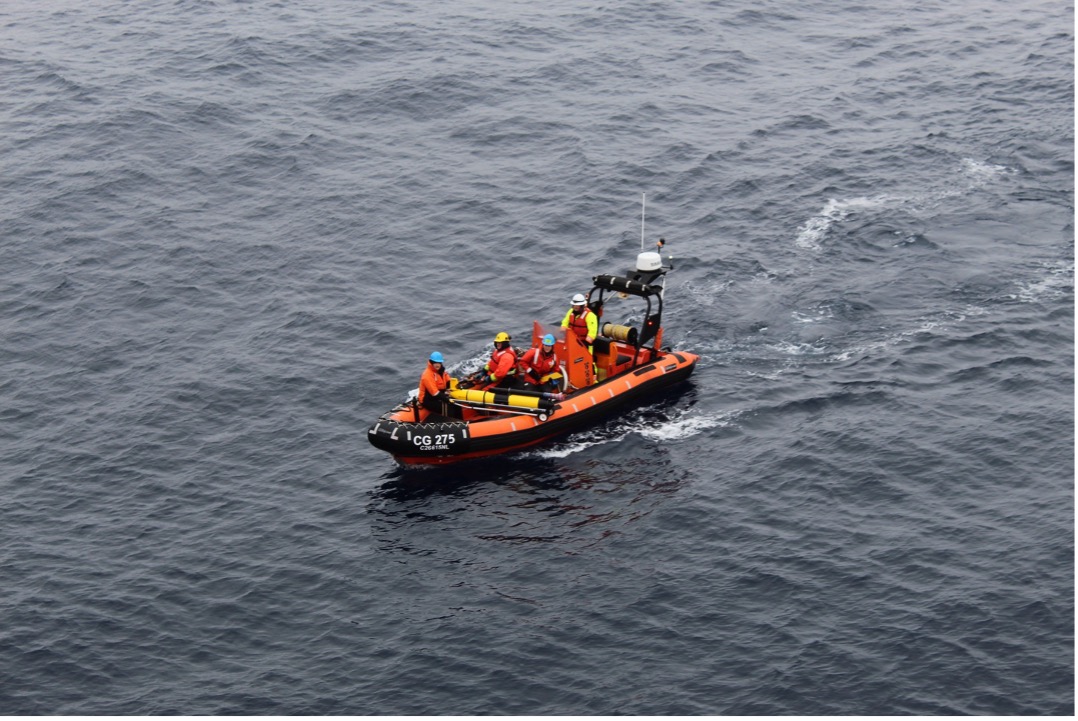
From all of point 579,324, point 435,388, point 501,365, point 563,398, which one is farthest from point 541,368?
point 435,388

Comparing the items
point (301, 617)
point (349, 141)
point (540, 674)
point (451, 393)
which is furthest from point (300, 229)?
point (540, 674)

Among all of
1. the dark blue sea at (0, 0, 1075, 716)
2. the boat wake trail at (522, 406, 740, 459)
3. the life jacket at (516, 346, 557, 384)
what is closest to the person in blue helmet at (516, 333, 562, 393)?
the life jacket at (516, 346, 557, 384)

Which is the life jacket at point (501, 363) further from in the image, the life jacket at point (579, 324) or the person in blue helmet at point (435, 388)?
the life jacket at point (579, 324)

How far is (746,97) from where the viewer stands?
7038 centimetres

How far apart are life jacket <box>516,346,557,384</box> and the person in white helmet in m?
1.36

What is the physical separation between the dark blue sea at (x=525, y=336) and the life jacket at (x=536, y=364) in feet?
9.41

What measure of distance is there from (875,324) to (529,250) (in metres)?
14.1

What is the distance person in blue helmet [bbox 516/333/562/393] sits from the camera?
46.7m

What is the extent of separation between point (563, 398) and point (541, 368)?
1.33 m

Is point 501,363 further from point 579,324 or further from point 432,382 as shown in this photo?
point 579,324

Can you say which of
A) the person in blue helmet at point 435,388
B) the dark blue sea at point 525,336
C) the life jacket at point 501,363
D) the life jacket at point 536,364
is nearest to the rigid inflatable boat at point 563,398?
the person in blue helmet at point 435,388

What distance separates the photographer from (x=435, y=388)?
44750mm

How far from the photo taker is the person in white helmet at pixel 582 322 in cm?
4747

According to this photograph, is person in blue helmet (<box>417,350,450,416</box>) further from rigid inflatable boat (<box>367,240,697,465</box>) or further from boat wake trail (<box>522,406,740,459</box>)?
boat wake trail (<box>522,406,740,459</box>)
